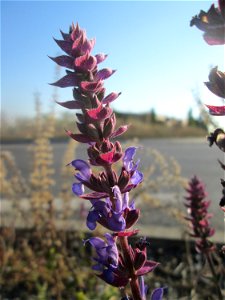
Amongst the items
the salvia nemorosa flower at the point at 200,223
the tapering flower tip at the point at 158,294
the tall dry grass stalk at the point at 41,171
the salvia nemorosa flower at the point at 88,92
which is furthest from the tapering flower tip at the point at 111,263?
the tall dry grass stalk at the point at 41,171

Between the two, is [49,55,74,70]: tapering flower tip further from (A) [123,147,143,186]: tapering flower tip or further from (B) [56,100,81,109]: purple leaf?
(A) [123,147,143,186]: tapering flower tip

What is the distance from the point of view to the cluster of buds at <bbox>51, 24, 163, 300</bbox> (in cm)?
113

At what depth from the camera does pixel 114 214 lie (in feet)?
3.66

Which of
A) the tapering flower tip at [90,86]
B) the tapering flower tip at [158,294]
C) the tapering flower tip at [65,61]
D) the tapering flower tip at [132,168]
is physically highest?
the tapering flower tip at [65,61]

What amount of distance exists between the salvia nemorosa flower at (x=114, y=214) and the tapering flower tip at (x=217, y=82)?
34 centimetres

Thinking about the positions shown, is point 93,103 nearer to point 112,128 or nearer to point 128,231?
point 112,128

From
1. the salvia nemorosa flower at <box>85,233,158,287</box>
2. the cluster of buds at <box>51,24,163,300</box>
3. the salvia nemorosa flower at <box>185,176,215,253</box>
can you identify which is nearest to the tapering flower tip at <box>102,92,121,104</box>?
the cluster of buds at <box>51,24,163,300</box>

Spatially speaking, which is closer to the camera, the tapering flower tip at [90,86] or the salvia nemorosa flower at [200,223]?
the tapering flower tip at [90,86]

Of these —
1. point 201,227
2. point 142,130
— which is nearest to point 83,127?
point 201,227

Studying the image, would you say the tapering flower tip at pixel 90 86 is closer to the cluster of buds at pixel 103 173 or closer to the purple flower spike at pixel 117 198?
the cluster of buds at pixel 103 173

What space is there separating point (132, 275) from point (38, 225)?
3142 mm

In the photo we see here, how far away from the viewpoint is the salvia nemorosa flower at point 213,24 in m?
1.00

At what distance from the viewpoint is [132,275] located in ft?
3.88

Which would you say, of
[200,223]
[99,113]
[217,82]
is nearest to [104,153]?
[99,113]
